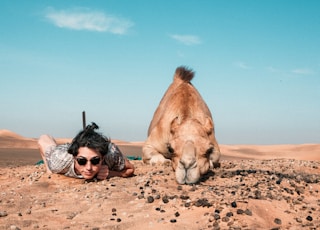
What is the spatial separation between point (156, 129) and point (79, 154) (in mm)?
4197

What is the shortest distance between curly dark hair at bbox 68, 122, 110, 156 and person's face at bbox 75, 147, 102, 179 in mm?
77

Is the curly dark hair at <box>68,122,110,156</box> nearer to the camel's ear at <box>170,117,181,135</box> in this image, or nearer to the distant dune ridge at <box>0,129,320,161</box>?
Answer: the camel's ear at <box>170,117,181,135</box>

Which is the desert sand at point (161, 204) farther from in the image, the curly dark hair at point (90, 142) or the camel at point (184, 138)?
the curly dark hair at point (90, 142)

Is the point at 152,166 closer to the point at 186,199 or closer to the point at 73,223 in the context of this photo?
the point at 186,199

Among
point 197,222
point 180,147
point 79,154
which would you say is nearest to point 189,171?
point 180,147

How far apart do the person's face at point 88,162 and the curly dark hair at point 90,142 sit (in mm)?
77

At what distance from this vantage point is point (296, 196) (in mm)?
7172

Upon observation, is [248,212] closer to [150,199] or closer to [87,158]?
[150,199]

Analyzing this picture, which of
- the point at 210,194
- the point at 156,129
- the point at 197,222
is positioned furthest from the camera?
the point at 156,129

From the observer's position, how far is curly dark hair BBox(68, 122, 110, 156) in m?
7.85

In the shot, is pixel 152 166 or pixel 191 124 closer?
pixel 191 124

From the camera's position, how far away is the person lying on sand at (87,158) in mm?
7897

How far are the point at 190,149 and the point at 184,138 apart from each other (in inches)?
22.6

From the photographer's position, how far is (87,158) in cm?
793
